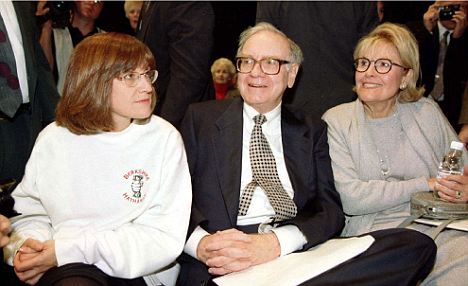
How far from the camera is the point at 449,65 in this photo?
12.4 ft

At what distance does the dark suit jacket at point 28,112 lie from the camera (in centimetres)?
229

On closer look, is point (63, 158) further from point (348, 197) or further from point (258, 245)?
point (348, 197)

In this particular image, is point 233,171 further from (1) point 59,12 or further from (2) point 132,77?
(1) point 59,12

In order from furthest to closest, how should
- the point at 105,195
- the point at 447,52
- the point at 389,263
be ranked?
the point at 447,52 → the point at 105,195 → the point at 389,263

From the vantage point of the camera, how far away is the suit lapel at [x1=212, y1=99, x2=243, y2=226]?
2242 millimetres

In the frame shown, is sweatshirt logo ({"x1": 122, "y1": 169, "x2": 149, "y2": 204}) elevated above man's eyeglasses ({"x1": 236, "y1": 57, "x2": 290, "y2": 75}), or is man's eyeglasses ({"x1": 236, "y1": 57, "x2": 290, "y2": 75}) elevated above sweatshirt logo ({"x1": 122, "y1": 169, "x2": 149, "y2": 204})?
man's eyeglasses ({"x1": 236, "y1": 57, "x2": 290, "y2": 75})

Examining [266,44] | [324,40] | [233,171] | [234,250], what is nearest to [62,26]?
[324,40]

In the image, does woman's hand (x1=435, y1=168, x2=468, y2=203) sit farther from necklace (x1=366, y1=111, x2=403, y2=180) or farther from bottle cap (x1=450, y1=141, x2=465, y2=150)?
necklace (x1=366, y1=111, x2=403, y2=180)

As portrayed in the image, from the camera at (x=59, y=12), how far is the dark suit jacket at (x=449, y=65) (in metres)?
2.39

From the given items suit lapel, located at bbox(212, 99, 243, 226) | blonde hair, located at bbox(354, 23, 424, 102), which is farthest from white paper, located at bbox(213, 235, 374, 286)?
blonde hair, located at bbox(354, 23, 424, 102)

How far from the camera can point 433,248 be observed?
1968 millimetres

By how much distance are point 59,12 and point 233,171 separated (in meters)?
2.08

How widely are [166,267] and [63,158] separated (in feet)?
1.90

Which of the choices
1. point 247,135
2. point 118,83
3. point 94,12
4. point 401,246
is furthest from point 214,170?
point 94,12
